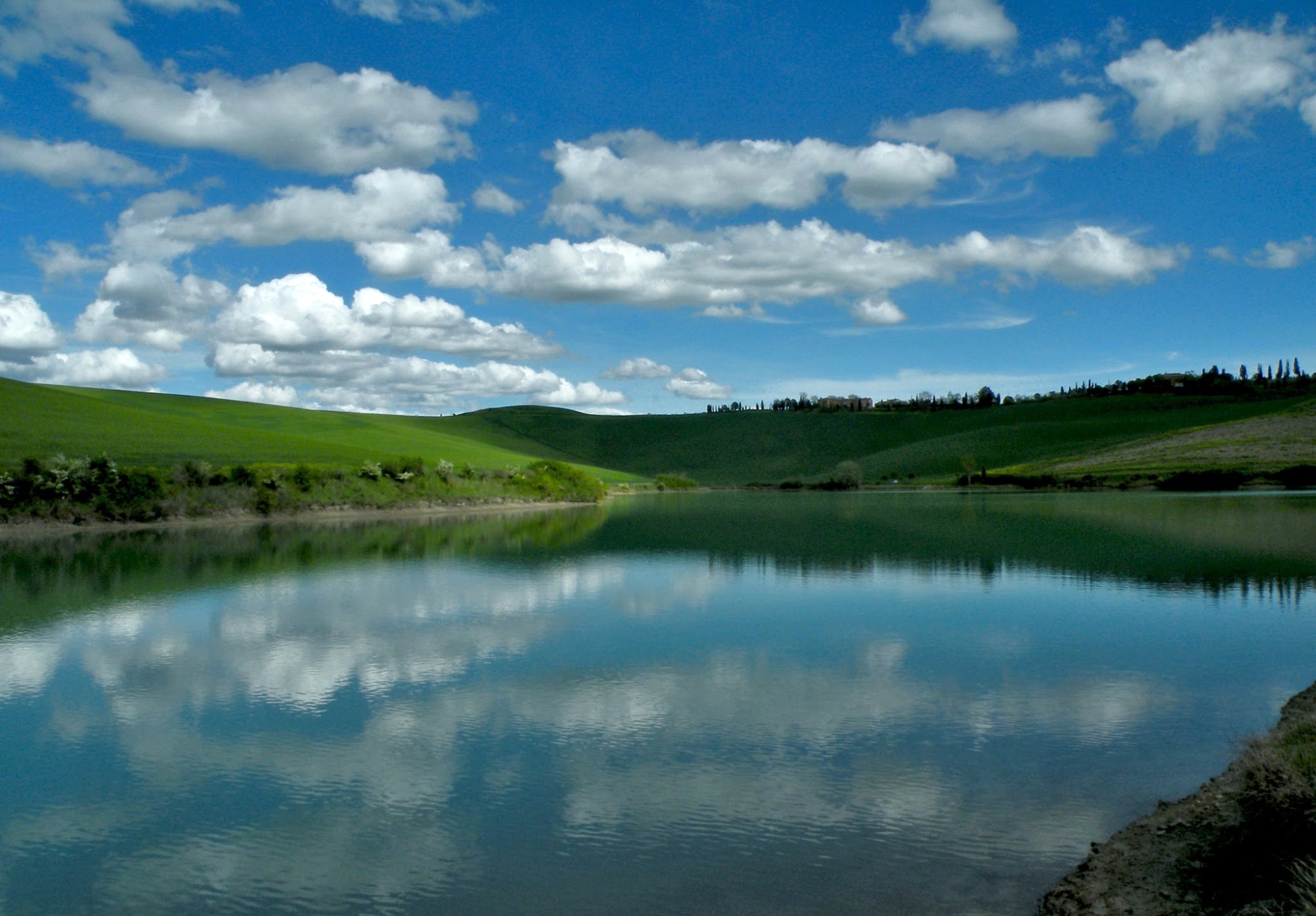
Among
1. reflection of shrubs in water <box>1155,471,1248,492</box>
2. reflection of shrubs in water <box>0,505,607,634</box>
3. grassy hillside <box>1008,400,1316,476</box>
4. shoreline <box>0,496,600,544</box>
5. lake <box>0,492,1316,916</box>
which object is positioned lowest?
lake <box>0,492,1316,916</box>

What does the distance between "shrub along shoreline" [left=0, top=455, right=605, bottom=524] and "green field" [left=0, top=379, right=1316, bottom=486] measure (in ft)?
13.7

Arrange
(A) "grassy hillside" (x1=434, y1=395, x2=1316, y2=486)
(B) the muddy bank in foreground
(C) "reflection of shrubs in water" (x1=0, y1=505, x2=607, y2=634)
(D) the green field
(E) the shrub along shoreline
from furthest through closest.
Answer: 1. (A) "grassy hillside" (x1=434, y1=395, x2=1316, y2=486)
2. (D) the green field
3. (E) the shrub along shoreline
4. (C) "reflection of shrubs in water" (x1=0, y1=505, x2=607, y2=634)
5. (B) the muddy bank in foreground

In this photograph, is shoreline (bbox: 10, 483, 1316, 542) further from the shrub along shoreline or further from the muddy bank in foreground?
the muddy bank in foreground

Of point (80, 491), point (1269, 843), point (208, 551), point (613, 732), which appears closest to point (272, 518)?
point (80, 491)

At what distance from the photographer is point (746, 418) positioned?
181625 mm

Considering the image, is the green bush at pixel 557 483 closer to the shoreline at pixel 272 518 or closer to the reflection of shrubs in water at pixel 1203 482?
the shoreline at pixel 272 518

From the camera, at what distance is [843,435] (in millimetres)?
163750

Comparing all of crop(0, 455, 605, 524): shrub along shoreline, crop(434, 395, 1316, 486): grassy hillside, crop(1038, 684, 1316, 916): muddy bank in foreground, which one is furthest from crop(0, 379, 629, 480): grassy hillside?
crop(1038, 684, 1316, 916): muddy bank in foreground

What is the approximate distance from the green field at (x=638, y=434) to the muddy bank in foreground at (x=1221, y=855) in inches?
2188

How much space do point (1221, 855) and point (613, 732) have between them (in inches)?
263

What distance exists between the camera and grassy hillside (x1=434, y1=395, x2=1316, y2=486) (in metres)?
125

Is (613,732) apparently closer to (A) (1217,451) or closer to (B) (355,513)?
(B) (355,513)

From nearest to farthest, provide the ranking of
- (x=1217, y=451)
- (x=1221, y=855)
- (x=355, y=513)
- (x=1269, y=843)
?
(x=1269, y=843), (x=1221, y=855), (x=355, y=513), (x=1217, y=451)

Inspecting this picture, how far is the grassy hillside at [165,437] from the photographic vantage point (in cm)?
5719
